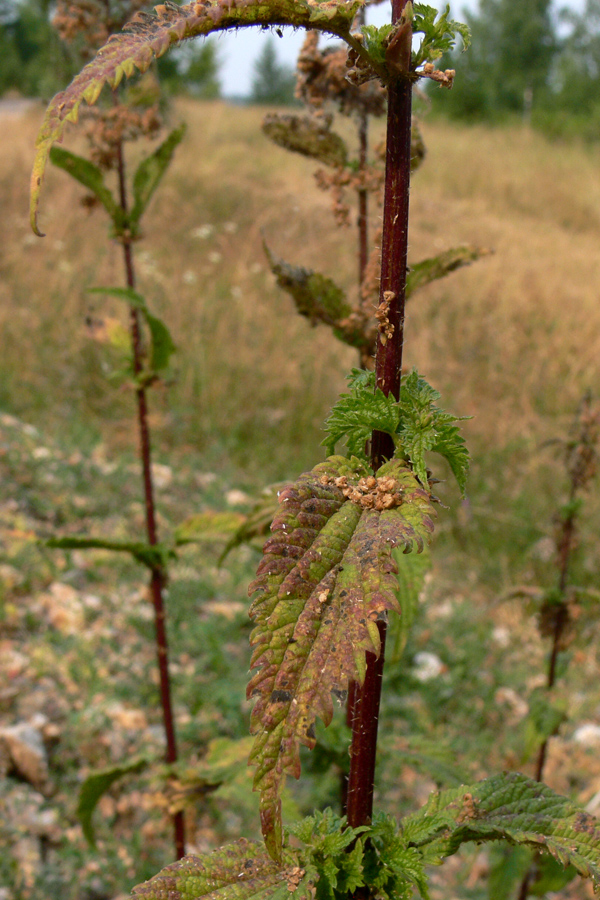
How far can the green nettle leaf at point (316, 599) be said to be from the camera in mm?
589

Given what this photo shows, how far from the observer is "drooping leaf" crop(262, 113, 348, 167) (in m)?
1.30

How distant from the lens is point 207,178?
11.1m

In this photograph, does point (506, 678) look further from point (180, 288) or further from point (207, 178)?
point (207, 178)

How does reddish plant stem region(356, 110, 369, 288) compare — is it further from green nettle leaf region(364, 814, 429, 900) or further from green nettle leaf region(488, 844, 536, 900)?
green nettle leaf region(488, 844, 536, 900)

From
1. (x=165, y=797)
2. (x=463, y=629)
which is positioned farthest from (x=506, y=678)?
(x=165, y=797)

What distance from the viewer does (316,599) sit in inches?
25.4

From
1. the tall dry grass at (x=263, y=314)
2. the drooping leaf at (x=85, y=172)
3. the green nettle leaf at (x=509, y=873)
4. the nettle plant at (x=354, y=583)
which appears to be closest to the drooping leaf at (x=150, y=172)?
the drooping leaf at (x=85, y=172)

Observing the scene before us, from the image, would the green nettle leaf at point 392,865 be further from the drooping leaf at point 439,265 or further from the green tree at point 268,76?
Answer: the green tree at point 268,76

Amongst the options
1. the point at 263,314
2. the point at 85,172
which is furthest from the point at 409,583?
the point at 263,314

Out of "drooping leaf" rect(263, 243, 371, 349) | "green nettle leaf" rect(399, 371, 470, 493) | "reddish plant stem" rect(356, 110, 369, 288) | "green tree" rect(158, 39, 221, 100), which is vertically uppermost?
"green tree" rect(158, 39, 221, 100)

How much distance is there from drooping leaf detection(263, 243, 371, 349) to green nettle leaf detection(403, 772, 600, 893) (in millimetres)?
729

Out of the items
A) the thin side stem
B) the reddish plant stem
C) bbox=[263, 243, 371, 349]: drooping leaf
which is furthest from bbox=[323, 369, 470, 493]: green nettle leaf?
the thin side stem

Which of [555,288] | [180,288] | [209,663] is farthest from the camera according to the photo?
[555,288]

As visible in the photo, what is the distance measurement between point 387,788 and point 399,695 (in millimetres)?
478
